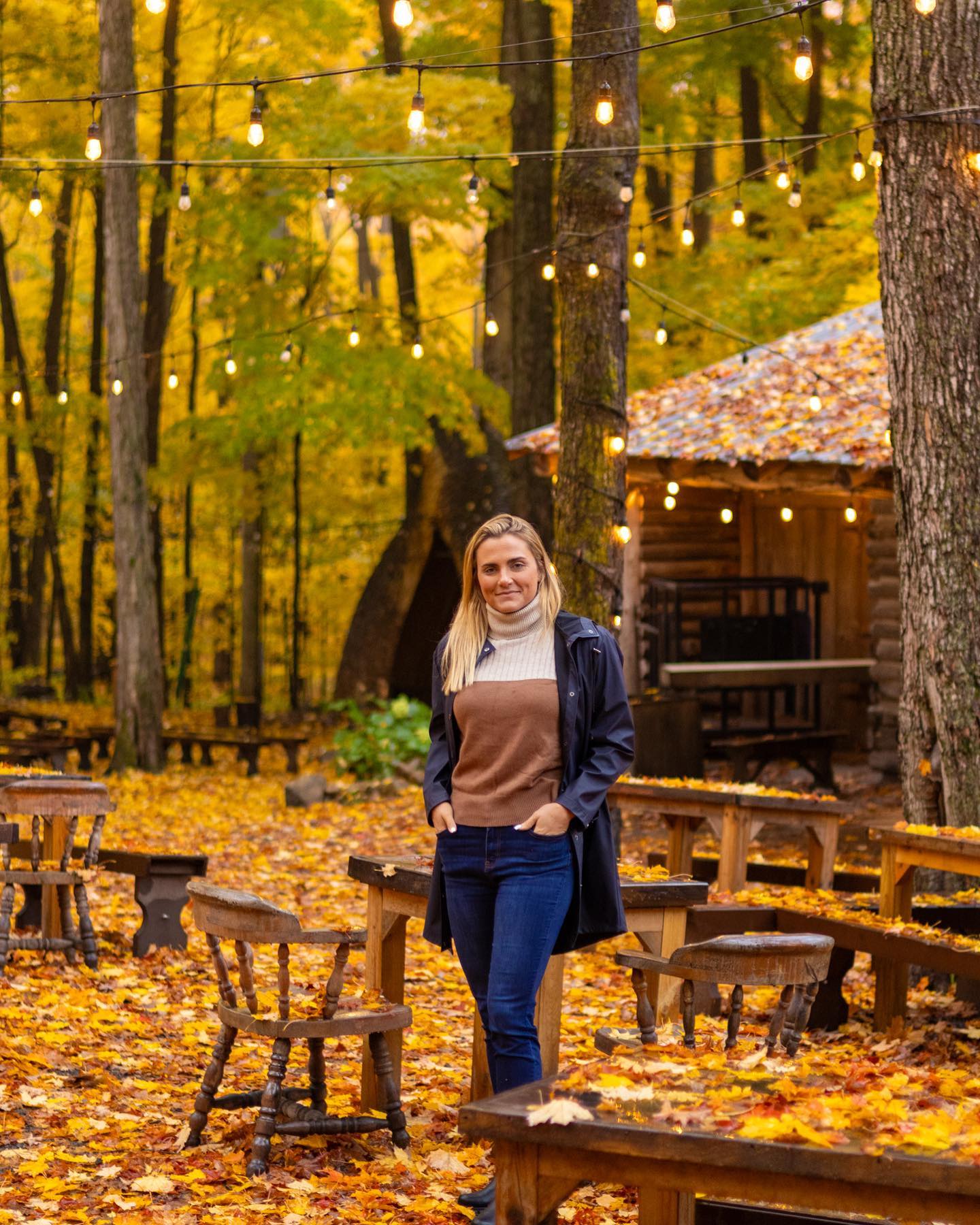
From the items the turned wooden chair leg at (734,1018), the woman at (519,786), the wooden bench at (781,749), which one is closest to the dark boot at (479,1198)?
the woman at (519,786)

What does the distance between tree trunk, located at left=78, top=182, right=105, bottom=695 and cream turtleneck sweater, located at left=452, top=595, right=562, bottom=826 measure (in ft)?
74.3

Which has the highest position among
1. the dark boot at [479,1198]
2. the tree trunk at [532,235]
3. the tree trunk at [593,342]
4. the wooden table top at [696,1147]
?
the tree trunk at [532,235]

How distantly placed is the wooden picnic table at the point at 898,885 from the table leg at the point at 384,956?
2709 millimetres

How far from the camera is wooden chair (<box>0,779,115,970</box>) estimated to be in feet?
26.8

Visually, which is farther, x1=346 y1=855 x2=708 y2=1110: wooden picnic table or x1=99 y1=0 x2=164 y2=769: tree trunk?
x1=99 y1=0 x2=164 y2=769: tree trunk

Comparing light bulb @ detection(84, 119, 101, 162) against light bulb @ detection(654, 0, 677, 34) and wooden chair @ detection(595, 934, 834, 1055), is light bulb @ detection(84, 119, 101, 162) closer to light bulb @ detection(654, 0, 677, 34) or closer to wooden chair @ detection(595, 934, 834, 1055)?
light bulb @ detection(654, 0, 677, 34)

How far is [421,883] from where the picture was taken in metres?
5.71

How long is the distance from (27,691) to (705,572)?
46.2ft

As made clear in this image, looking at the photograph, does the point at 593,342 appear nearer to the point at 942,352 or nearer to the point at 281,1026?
the point at 942,352

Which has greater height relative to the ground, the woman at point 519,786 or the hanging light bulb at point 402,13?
the hanging light bulb at point 402,13

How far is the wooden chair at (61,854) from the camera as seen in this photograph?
817cm

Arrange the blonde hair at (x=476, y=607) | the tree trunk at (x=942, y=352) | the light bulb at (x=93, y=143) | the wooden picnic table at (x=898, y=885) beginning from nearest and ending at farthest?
the blonde hair at (x=476, y=607), the wooden picnic table at (x=898, y=885), the tree trunk at (x=942, y=352), the light bulb at (x=93, y=143)

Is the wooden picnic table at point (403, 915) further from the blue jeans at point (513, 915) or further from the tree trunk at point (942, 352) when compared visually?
the tree trunk at point (942, 352)

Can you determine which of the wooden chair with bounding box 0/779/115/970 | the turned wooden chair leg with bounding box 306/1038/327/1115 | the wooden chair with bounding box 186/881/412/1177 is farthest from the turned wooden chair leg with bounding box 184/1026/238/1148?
the wooden chair with bounding box 0/779/115/970
